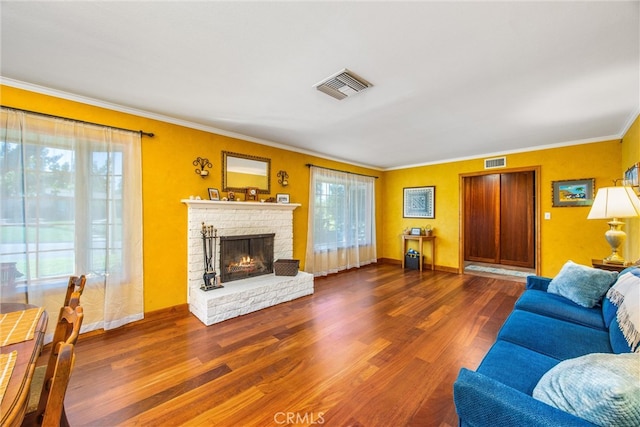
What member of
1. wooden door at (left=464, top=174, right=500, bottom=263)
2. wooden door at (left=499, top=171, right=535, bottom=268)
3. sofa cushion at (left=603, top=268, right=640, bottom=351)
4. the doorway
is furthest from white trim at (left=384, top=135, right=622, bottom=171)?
sofa cushion at (left=603, top=268, right=640, bottom=351)

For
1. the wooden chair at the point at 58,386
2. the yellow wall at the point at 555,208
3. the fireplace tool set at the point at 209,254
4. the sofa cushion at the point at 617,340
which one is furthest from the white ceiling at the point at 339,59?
the sofa cushion at the point at 617,340

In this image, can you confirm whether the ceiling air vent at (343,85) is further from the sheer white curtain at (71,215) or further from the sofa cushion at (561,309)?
the sofa cushion at (561,309)

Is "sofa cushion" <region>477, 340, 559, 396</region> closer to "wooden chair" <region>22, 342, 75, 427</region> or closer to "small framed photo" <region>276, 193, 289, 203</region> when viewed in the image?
"wooden chair" <region>22, 342, 75, 427</region>

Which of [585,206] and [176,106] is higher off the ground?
[176,106]

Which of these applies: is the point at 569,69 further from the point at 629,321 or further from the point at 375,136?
the point at 375,136

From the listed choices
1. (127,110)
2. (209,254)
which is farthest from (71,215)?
(209,254)

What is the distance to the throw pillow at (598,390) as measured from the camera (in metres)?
0.79

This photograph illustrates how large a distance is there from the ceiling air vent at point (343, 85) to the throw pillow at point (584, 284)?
2.54 metres

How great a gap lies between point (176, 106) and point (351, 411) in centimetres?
323

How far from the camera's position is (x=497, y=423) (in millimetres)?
955

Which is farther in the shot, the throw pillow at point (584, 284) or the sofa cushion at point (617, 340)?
the throw pillow at point (584, 284)

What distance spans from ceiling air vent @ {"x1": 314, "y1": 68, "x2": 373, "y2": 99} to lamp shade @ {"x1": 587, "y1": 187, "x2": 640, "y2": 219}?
266 cm

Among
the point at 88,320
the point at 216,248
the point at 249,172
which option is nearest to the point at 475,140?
the point at 249,172

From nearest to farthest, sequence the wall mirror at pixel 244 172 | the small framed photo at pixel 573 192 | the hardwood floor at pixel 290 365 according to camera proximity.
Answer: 1. the hardwood floor at pixel 290 365
2. the wall mirror at pixel 244 172
3. the small framed photo at pixel 573 192
